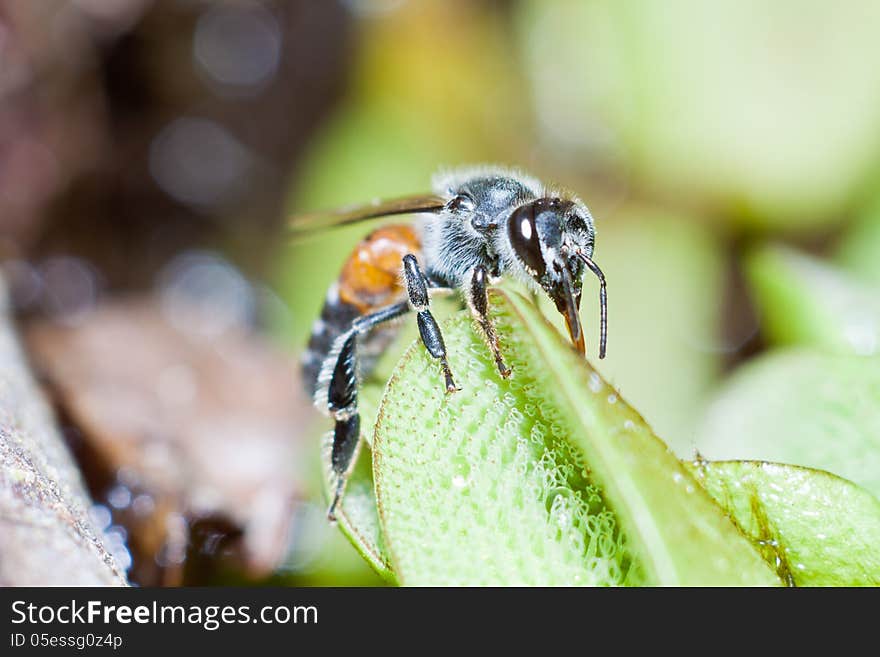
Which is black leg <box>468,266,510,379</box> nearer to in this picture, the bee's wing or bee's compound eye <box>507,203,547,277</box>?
bee's compound eye <box>507,203,547,277</box>

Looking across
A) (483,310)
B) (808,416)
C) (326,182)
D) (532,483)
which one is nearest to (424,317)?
(483,310)

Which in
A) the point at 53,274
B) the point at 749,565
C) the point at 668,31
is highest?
the point at 668,31

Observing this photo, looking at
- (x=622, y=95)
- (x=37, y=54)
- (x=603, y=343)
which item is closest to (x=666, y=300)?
(x=622, y=95)

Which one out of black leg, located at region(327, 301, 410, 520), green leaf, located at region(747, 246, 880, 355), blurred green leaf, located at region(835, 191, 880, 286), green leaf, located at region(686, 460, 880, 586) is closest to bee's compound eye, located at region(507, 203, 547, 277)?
black leg, located at region(327, 301, 410, 520)

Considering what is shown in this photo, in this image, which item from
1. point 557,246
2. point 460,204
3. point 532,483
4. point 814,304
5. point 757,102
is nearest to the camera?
point 532,483

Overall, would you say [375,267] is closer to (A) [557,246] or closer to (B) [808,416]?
(A) [557,246]

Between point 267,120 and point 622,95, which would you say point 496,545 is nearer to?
point 622,95

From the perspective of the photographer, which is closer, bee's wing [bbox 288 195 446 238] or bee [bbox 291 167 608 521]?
bee [bbox 291 167 608 521]
